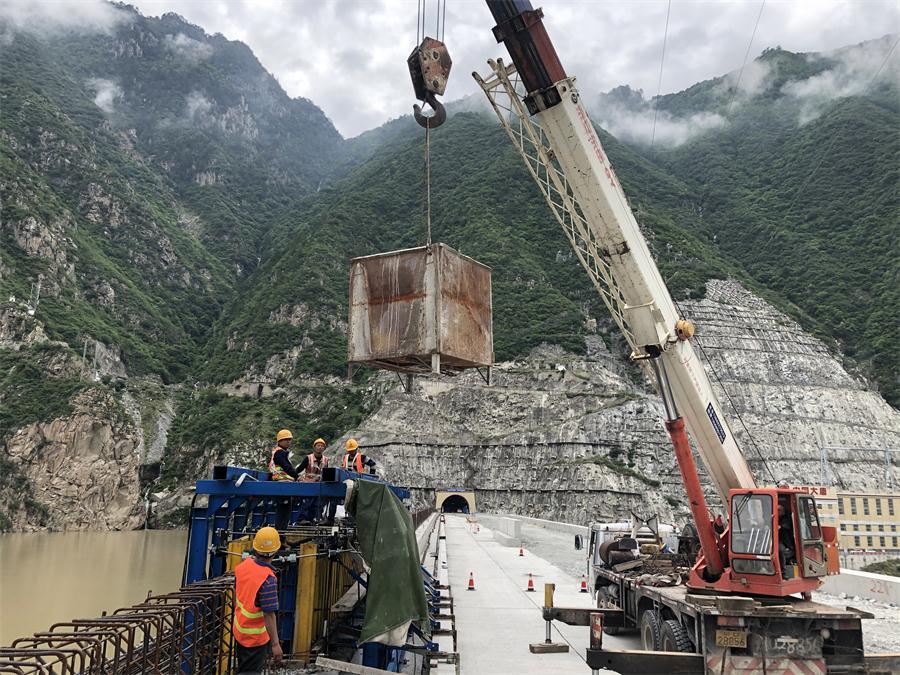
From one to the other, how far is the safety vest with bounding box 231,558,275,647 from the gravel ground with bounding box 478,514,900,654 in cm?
928

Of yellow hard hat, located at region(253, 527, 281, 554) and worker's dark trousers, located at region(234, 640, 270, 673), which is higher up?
yellow hard hat, located at region(253, 527, 281, 554)

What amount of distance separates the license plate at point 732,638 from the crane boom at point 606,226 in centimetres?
261

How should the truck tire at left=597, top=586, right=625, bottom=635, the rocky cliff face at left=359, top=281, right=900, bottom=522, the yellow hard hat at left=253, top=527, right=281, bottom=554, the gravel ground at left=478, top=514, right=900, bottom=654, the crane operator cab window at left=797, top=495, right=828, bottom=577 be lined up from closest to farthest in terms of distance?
the yellow hard hat at left=253, top=527, right=281, bottom=554 → the crane operator cab window at left=797, top=495, right=828, bottom=577 → the truck tire at left=597, top=586, right=625, bottom=635 → the gravel ground at left=478, top=514, right=900, bottom=654 → the rocky cliff face at left=359, top=281, right=900, bottom=522

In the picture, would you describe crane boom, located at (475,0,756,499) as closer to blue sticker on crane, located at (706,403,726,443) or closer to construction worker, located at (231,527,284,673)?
blue sticker on crane, located at (706,403,726,443)

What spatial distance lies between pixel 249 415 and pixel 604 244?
7623cm

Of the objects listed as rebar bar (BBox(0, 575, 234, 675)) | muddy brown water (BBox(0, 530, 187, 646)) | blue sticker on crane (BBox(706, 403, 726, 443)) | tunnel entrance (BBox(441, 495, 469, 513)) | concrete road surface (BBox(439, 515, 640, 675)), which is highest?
blue sticker on crane (BBox(706, 403, 726, 443))

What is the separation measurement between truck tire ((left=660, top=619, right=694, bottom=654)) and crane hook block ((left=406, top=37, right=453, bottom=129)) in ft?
26.1

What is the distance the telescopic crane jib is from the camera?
7.98 meters

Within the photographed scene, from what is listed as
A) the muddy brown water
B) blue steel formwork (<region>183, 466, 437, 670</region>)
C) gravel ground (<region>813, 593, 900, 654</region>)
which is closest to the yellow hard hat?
blue steel formwork (<region>183, 466, 437, 670</region>)

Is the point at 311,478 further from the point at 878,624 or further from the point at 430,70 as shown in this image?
the point at 878,624

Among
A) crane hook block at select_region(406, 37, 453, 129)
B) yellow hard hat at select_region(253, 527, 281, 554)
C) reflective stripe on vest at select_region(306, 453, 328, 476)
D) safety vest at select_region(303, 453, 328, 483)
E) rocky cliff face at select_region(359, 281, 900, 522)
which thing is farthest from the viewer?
rocky cliff face at select_region(359, 281, 900, 522)

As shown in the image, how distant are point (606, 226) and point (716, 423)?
11.1ft

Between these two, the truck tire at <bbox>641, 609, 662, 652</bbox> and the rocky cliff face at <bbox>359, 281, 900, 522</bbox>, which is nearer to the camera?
the truck tire at <bbox>641, 609, 662, 652</bbox>

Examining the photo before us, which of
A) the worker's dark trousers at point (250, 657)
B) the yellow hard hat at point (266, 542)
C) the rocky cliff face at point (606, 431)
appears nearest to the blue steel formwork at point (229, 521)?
the worker's dark trousers at point (250, 657)
